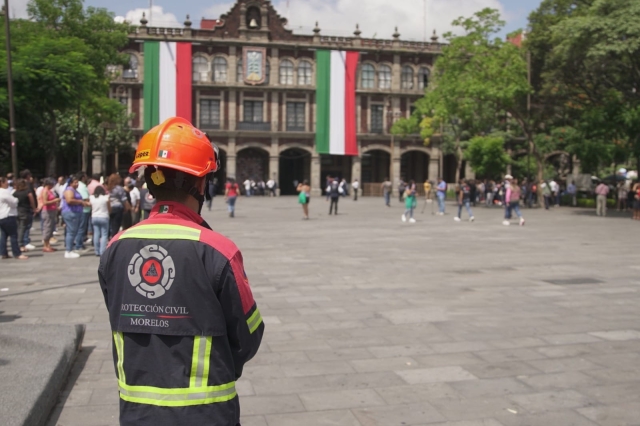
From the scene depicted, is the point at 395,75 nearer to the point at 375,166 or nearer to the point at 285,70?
the point at 375,166

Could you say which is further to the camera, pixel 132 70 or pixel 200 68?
pixel 200 68

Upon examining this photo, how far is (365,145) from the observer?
5512 centimetres

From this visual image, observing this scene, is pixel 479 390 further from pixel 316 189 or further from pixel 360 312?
pixel 316 189

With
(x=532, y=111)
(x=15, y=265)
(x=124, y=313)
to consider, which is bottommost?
(x=15, y=265)

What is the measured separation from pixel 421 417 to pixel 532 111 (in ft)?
107

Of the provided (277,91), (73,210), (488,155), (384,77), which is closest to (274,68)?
(277,91)

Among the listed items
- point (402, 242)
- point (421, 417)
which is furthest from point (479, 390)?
point (402, 242)

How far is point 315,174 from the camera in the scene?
53.9 m

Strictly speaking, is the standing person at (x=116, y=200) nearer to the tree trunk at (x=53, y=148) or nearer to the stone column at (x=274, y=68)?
the tree trunk at (x=53, y=148)

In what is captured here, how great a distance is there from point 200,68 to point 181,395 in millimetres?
52283

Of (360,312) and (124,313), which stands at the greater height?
(124,313)

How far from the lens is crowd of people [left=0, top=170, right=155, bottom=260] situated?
12.7 m

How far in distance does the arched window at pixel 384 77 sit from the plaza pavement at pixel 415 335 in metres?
42.5

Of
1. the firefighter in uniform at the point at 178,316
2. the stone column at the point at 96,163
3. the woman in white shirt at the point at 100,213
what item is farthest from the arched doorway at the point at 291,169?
the firefighter in uniform at the point at 178,316
